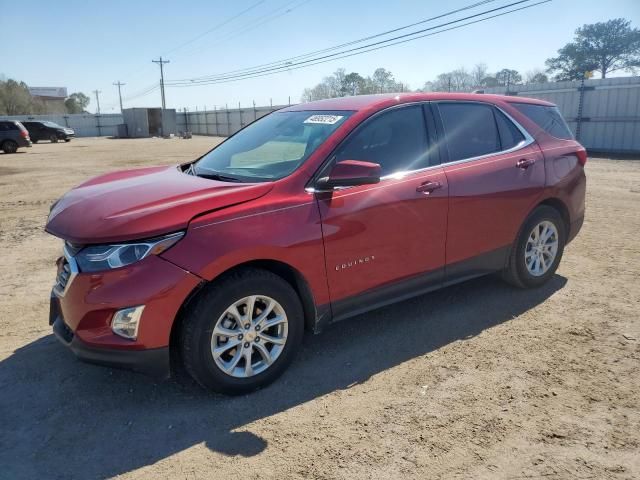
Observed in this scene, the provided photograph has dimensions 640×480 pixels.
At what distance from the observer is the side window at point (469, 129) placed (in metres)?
4.17

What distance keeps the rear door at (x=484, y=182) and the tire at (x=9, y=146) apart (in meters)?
29.1

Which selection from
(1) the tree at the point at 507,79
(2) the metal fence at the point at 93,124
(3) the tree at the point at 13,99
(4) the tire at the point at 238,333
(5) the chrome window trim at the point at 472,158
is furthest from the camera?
(3) the tree at the point at 13,99

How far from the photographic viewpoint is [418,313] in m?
4.45

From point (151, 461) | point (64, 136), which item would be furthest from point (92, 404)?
point (64, 136)

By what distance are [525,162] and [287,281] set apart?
2.55m

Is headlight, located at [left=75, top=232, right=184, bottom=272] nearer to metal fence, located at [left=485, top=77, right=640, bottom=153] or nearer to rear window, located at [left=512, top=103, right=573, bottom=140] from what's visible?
rear window, located at [left=512, top=103, right=573, bottom=140]

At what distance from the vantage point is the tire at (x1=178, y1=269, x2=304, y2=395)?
2.97 m

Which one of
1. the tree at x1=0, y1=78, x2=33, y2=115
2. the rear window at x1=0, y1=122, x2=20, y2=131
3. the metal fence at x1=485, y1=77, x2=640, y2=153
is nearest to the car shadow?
the metal fence at x1=485, y1=77, x2=640, y2=153

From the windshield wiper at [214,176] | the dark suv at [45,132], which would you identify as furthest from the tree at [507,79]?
the dark suv at [45,132]

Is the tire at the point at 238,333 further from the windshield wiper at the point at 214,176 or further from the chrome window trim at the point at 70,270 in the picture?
the windshield wiper at the point at 214,176

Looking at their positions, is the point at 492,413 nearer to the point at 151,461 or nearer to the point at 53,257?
the point at 151,461

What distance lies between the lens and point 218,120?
5372cm

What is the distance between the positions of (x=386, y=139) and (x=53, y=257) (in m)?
4.63

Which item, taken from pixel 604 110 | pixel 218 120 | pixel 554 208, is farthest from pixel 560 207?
pixel 218 120
